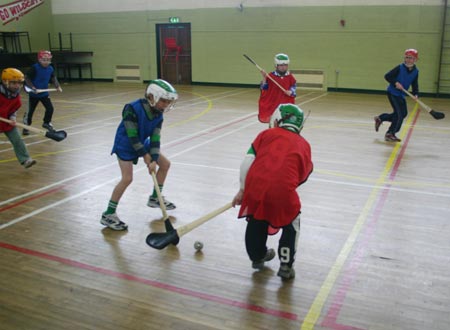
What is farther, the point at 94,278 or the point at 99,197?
the point at 99,197

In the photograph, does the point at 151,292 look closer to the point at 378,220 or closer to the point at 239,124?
the point at 378,220

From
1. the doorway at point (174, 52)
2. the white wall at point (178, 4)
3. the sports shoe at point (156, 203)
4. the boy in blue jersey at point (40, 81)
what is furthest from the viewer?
the doorway at point (174, 52)

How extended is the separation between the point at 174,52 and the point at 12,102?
15.0 metres

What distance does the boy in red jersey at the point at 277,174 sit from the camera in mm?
3486

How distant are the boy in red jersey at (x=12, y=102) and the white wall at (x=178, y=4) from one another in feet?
46.2

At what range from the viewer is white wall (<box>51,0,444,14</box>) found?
17128 millimetres

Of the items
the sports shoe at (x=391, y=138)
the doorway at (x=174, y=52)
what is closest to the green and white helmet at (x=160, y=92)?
the sports shoe at (x=391, y=138)

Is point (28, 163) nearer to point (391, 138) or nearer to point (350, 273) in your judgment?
point (350, 273)

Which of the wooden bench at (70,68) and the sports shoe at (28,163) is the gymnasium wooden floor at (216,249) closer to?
the sports shoe at (28,163)

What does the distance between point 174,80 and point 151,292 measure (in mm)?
18703

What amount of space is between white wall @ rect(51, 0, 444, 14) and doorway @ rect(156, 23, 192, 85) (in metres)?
0.97

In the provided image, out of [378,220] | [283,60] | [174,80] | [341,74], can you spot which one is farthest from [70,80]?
[378,220]

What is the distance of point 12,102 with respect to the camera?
6.81m

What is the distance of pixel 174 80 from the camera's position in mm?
21547
